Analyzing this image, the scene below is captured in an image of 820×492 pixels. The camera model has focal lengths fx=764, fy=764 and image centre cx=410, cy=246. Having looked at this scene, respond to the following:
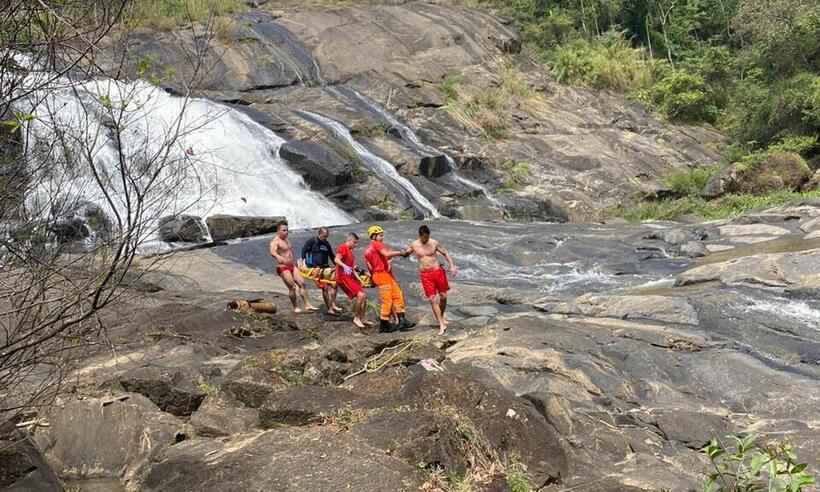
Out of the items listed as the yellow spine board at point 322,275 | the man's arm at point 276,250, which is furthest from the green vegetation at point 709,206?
the man's arm at point 276,250

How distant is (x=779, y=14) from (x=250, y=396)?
25.5 m

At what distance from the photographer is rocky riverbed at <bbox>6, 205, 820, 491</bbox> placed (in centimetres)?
530

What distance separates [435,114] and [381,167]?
5023 millimetres

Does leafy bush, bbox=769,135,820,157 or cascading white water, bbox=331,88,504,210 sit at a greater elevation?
cascading white water, bbox=331,88,504,210

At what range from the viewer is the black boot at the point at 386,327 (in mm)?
9609

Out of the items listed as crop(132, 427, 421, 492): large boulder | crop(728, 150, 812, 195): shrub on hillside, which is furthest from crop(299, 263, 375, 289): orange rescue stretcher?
crop(728, 150, 812, 195): shrub on hillside

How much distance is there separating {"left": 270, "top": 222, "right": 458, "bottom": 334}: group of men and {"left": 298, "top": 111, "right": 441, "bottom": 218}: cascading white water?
1055cm

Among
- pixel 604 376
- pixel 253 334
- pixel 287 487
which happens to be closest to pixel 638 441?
pixel 604 376

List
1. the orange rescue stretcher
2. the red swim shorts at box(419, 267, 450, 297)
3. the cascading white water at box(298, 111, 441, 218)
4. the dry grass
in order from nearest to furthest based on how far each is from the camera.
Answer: the red swim shorts at box(419, 267, 450, 297), the orange rescue stretcher, the cascading white water at box(298, 111, 441, 218), the dry grass

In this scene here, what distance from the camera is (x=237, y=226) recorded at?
1736cm

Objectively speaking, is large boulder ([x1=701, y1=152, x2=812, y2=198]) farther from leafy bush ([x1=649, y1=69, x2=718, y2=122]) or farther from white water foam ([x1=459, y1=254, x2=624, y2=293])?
white water foam ([x1=459, y1=254, x2=624, y2=293])

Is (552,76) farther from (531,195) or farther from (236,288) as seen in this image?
(236,288)

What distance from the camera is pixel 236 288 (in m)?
13.3

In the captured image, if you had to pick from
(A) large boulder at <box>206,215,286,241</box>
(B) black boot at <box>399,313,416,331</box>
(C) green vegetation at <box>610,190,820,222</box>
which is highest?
(A) large boulder at <box>206,215,286,241</box>
